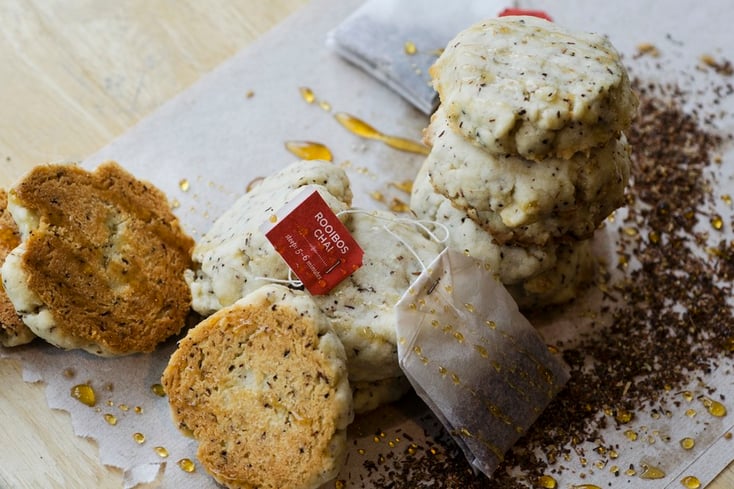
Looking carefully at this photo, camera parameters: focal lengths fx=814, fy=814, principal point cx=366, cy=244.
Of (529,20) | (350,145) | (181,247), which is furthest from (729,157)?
(181,247)

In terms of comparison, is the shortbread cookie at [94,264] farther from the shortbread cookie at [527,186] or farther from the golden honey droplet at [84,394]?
the shortbread cookie at [527,186]

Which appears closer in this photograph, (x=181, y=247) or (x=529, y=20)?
(x=529, y=20)

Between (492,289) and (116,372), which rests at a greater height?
(116,372)

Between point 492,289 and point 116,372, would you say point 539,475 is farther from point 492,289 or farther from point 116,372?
point 116,372

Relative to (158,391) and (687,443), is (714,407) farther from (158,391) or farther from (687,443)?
(158,391)

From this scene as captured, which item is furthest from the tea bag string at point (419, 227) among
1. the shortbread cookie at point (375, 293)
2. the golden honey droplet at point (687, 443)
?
the golden honey droplet at point (687, 443)

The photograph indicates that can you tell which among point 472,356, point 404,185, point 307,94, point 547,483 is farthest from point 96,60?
point 547,483

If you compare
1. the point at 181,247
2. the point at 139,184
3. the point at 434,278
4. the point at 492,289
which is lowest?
the point at 492,289
